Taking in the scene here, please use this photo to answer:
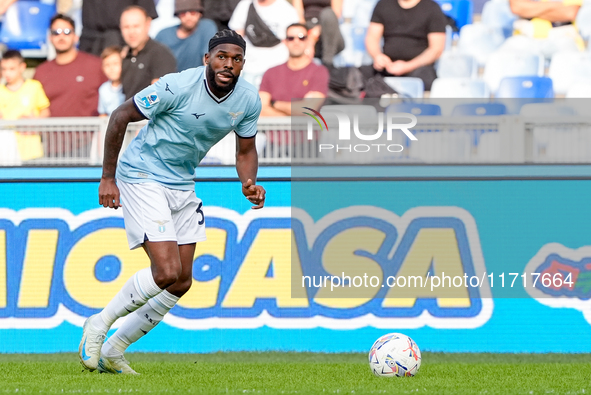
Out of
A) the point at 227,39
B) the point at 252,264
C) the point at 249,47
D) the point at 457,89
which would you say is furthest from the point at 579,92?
the point at 227,39

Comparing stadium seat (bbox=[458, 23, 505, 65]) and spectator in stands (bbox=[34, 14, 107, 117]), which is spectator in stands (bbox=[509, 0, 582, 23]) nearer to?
stadium seat (bbox=[458, 23, 505, 65])

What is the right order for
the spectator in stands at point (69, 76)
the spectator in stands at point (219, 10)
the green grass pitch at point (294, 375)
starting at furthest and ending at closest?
the spectator in stands at point (219, 10) < the spectator in stands at point (69, 76) < the green grass pitch at point (294, 375)

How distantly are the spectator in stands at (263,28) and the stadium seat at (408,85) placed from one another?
Result: 1325mm

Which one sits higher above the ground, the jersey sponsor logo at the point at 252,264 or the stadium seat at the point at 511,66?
the stadium seat at the point at 511,66

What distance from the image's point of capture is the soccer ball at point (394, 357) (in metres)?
5.49

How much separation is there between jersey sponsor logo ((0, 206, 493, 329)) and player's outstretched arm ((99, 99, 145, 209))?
261cm

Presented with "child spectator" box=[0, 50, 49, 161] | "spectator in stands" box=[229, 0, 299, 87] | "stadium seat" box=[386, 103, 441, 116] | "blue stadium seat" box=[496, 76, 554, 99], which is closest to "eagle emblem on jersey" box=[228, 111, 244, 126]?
"stadium seat" box=[386, 103, 441, 116]

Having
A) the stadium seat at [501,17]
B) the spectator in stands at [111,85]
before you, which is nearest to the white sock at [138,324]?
the spectator in stands at [111,85]

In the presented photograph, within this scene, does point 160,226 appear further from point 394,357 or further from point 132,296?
point 394,357

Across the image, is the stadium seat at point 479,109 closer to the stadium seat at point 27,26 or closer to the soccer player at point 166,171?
the soccer player at point 166,171

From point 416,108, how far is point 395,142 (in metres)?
1.01

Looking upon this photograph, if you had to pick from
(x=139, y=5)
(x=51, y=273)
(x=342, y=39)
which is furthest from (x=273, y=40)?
(x=51, y=273)

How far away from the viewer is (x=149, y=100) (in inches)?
202

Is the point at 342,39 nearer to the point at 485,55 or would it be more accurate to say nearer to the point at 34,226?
the point at 485,55
